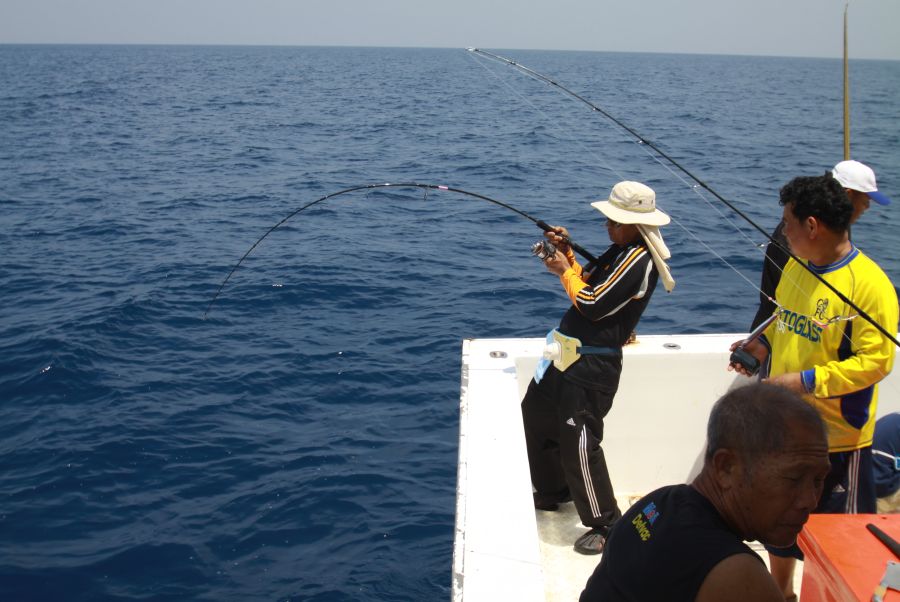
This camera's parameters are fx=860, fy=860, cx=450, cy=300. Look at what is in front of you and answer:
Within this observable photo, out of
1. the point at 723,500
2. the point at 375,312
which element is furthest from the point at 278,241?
the point at 723,500

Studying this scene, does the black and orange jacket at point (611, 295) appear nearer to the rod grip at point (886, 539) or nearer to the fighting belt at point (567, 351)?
the fighting belt at point (567, 351)

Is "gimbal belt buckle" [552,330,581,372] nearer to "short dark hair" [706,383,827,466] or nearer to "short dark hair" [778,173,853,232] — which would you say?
"short dark hair" [778,173,853,232]

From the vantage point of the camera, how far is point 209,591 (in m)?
4.64

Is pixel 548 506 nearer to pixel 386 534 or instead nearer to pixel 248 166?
pixel 386 534

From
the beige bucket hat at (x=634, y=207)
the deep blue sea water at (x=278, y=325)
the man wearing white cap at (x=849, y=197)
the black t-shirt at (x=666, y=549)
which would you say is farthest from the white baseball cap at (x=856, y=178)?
the black t-shirt at (x=666, y=549)

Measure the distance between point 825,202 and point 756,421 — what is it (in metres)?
1.24

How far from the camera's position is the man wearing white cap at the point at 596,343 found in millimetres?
3080

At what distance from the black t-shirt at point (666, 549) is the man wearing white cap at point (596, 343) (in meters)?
1.52

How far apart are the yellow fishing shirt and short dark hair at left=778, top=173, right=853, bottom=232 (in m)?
0.13

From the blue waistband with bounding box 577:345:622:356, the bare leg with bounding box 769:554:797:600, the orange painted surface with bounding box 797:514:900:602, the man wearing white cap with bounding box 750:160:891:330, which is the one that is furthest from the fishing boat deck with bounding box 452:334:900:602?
the orange painted surface with bounding box 797:514:900:602

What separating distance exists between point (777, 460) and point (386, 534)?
402 cm

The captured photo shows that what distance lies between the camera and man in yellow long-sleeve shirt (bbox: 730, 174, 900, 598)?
2496 mm

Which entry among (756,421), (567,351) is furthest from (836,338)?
(756,421)

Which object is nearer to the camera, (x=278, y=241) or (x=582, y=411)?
(x=582, y=411)
